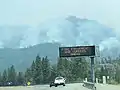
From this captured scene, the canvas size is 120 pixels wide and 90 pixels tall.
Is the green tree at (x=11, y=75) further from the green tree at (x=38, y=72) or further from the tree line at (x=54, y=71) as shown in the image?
the green tree at (x=38, y=72)

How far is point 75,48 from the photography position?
3964 inches

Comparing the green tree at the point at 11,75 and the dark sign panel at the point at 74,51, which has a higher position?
the dark sign panel at the point at 74,51

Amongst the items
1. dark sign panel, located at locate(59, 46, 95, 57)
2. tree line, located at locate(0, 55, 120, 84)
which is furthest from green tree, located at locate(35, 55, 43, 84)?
dark sign panel, located at locate(59, 46, 95, 57)

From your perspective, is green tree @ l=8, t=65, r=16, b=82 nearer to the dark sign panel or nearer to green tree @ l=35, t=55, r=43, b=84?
green tree @ l=35, t=55, r=43, b=84

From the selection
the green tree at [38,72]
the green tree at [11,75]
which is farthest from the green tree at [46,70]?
the green tree at [11,75]

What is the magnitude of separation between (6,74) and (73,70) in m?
33.6

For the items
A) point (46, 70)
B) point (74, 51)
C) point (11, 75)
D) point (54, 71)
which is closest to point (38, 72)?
point (46, 70)

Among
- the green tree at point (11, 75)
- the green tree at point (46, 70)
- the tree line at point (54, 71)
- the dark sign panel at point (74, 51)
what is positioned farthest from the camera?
the green tree at point (11, 75)

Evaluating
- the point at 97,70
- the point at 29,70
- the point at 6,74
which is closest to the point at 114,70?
the point at 97,70

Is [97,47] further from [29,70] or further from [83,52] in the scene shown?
[29,70]

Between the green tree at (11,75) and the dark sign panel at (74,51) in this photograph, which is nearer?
the dark sign panel at (74,51)

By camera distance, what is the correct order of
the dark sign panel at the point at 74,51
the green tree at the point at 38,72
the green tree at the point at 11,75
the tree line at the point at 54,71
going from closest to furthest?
1. the dark sign panel at the point at 74,51
2. the tree line at the point at 54,71
3. the green tree at the point at 38,72
4. the green tree at the point at 11,75

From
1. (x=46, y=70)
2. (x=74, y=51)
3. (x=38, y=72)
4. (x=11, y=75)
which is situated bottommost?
(x=11, y=75)

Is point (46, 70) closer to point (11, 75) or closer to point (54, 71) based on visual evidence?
point (54, 71)
